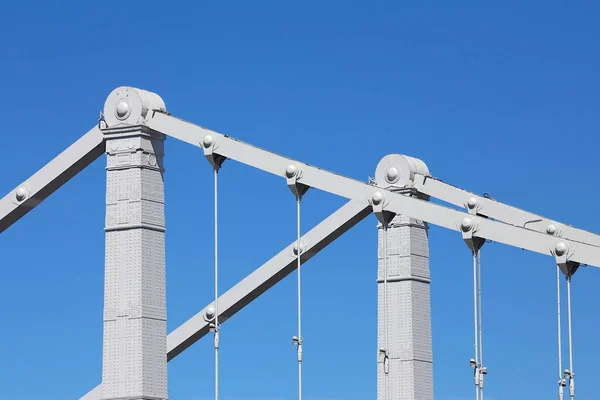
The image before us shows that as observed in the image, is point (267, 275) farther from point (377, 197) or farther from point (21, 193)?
point (377, 197)

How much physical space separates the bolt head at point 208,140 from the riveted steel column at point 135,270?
42.5 inches

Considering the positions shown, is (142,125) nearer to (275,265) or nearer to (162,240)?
(162,240)

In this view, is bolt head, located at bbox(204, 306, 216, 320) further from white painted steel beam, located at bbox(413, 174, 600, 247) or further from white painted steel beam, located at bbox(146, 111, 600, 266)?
white painted steel beam, located at bbox(146, 111, 600, 266)

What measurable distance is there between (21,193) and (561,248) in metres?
13.7

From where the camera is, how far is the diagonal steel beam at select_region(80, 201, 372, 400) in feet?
151

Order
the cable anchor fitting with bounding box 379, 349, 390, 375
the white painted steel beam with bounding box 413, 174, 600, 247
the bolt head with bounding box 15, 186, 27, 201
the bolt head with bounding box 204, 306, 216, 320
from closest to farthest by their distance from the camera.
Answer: the white painted steel beam with bounding box 413, 174, 600, 247
the cable anchor fitting with bounding box 379, 349, 390, 375
the bolt head with bounding box 15, 186, 27, 201
the bolt head with bounding box 204, 306, 216, 320

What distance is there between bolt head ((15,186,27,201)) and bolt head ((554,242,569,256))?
13.4 m

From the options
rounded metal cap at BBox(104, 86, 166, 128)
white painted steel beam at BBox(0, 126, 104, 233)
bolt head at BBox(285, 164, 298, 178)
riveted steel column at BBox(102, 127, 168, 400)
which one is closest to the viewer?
riveted steel column at BBox(102, 127, 168, 400)

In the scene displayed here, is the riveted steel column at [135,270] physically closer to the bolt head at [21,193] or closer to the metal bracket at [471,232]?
the bolt head at [21,193]

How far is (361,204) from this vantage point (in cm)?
4572

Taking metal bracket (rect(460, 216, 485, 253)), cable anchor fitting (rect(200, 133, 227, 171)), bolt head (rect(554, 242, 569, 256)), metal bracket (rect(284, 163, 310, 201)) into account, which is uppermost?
cable anchor fitting (rect(200, 133, 227, 171))

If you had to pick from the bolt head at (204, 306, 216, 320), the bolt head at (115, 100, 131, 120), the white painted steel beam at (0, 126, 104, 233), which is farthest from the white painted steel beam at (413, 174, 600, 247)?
the white painted steel beam at (0, 126, 104, 233)

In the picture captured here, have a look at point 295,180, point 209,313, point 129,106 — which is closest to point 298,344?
point 295,180

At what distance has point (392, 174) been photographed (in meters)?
46.5
